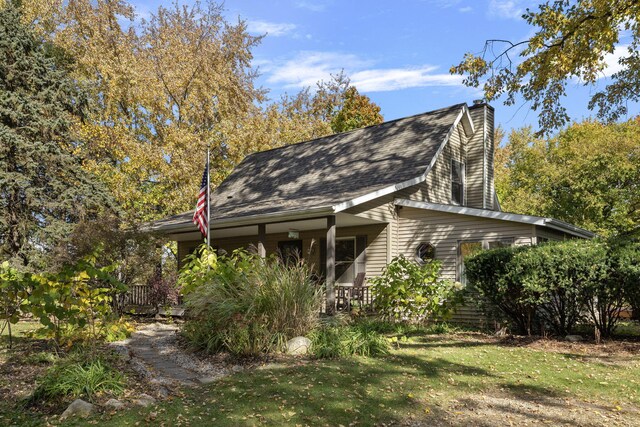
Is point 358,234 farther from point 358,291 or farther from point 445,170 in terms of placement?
point 445,170

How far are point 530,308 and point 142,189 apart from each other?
1857 cm

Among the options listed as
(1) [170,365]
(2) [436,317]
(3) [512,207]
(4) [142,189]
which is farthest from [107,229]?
(3) [512,207]

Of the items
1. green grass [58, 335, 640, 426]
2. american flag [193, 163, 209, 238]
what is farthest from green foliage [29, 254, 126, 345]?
american flag [193, 163, 209, 238]

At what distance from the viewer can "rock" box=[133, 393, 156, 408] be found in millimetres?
5575

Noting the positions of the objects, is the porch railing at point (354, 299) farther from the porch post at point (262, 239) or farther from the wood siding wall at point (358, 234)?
the porch post at point (262, 239)

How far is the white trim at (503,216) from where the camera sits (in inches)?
460

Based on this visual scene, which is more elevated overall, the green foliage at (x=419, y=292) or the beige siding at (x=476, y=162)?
the beige siding at (x=476, y=162)

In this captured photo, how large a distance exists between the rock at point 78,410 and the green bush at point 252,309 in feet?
9.56

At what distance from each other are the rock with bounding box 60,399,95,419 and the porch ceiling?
8.58 m

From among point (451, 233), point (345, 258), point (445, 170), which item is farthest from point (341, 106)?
point (451, 233)

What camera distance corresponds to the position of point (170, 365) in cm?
777

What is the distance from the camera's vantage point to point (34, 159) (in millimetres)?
21156

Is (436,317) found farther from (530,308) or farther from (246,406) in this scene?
(246,406)

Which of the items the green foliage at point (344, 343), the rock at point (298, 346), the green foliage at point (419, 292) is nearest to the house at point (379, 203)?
the green foliage at point (419, 292)
